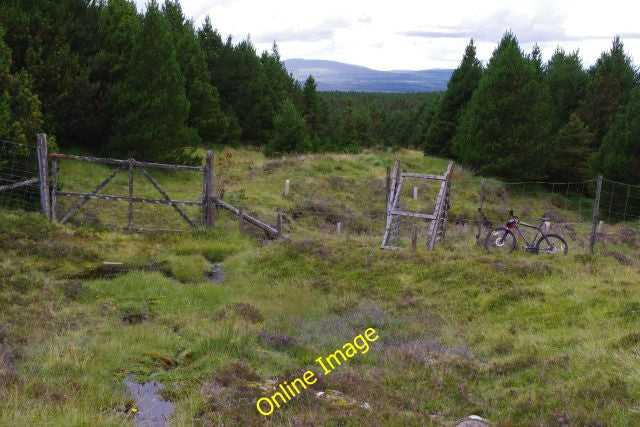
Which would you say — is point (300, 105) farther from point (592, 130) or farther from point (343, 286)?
point (343, 286)

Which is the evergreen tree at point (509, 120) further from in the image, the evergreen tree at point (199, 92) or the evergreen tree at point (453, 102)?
the evergreen tree at point (199, 92)

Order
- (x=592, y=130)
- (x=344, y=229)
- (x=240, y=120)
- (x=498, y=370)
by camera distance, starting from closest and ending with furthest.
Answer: (x=498, y=370), (x=344, y=229), (x=592, y=130), (x=240, y=120)

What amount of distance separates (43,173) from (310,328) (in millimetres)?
10876

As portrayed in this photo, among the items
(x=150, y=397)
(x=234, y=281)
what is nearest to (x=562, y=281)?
(x=234, y=281)

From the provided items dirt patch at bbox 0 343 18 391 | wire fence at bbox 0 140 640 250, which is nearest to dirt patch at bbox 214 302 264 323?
dirt patch at bbox 0 343 18 391

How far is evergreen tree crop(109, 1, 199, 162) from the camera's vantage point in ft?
78.5

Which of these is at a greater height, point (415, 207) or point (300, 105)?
point (300, 105)

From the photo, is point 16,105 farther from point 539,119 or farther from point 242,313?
point 539,119

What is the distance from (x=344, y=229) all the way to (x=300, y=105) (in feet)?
116

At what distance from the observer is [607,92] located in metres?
38.8

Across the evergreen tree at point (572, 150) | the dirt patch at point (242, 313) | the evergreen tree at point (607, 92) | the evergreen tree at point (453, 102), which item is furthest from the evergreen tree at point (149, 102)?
the evergreen tree at point (607, 92)

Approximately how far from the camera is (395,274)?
1343cm

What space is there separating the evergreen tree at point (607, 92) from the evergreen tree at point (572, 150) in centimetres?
195

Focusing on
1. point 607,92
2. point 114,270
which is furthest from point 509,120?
point 114,270
